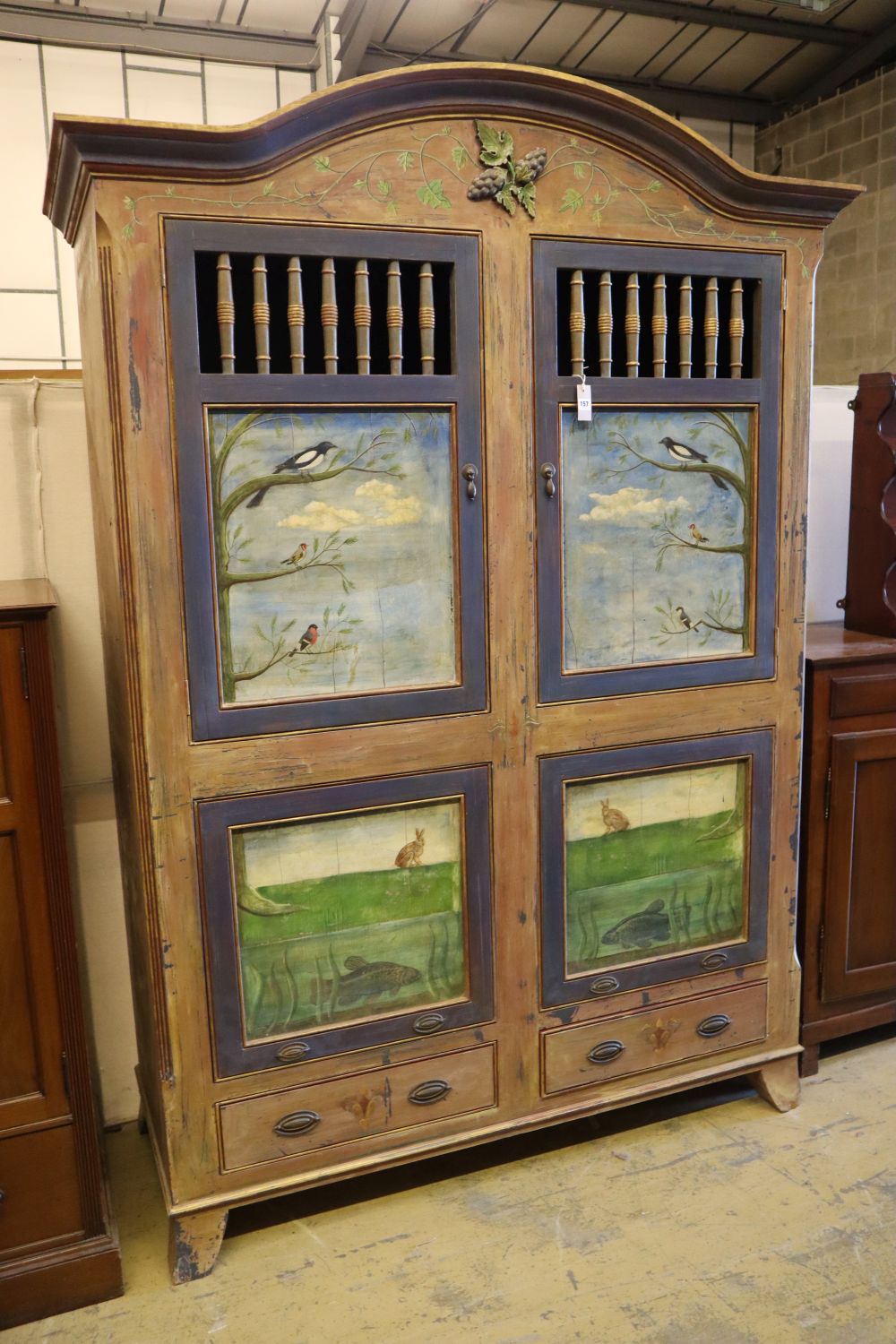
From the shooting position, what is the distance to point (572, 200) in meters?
2.04

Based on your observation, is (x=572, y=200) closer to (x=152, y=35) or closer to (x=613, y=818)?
(x=613, y=818)

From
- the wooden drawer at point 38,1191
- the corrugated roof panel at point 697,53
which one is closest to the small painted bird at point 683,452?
the wooden drawer at point 38,1191

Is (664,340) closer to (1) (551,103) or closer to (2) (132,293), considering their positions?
(1) (551,103)

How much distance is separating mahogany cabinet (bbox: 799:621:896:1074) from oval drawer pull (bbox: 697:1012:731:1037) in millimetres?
309

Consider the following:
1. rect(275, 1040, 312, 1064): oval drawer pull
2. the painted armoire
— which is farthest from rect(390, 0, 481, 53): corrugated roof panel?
rect(275, 1040, 312, 1064): oval drawer pull

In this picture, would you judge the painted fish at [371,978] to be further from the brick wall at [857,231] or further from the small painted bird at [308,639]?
the brick wall at [857,231]

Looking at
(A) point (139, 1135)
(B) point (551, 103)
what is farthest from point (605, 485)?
(A) point (139, 1135)

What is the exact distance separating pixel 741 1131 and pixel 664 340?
184cm

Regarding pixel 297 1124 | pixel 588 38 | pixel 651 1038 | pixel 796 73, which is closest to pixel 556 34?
pixel 588 38

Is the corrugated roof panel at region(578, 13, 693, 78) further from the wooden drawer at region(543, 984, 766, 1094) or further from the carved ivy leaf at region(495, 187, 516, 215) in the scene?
the wooden drawer at region(543, 984, 766, 1094)

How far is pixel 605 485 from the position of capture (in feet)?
7.09

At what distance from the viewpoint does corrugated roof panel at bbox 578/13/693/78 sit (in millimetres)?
4449

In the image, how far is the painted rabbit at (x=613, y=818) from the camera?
2273mm

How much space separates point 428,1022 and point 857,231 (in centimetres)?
417
